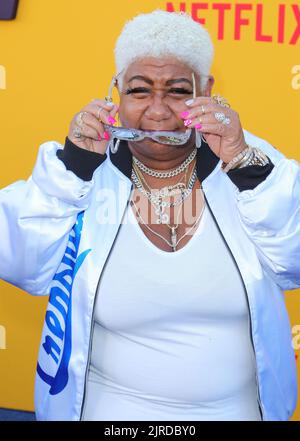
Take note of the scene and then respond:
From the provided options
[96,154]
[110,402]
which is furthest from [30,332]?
[96,154]

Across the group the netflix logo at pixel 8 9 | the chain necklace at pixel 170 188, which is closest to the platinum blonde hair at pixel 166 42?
the chain necklace at pixel 170 188

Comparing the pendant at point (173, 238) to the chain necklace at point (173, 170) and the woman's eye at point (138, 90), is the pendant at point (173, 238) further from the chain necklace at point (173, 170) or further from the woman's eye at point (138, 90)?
the woman's eye at point (138, 90)

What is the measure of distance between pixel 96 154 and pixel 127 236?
22 cm

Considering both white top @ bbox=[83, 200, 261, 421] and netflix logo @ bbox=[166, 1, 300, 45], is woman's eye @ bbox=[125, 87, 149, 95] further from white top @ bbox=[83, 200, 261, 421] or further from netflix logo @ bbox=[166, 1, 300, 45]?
netflix logo @ bbox=[166, 1, 300, 45]

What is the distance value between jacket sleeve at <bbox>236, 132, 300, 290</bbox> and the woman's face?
252mm

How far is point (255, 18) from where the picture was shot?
228 centimetres

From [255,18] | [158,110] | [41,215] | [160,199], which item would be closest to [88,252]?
[41,215]

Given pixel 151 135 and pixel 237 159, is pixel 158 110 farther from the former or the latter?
pixel 237 159

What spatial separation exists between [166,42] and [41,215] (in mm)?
531

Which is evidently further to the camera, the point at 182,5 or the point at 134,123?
the point at 182,5

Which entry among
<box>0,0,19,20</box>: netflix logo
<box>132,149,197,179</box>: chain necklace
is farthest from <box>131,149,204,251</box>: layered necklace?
<box>0,0,19,20</box>: netflix logo

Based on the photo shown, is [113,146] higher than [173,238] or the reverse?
higher

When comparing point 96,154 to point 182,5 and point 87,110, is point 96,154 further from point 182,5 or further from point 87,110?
point 182,5
